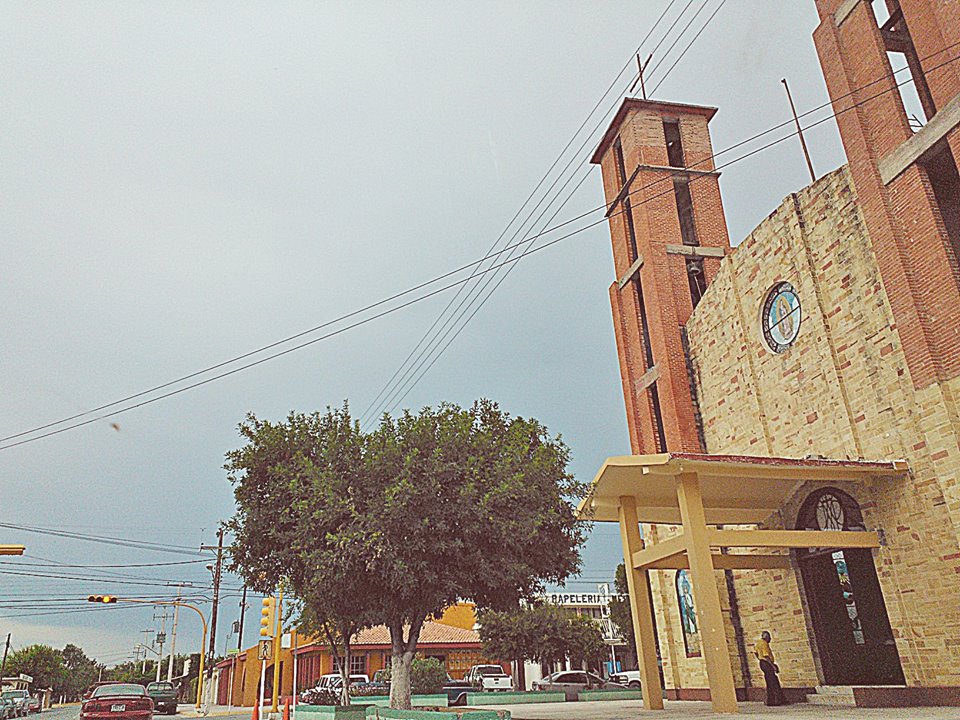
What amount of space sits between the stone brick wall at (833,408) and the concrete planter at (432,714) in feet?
27.8

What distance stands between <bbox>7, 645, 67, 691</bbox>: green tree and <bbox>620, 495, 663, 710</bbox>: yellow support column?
95.0 metres

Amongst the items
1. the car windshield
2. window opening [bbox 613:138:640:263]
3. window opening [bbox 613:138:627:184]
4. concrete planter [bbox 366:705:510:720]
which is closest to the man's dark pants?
concrete planter [bbox 366:705:510:720]

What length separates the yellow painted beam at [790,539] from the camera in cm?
1512

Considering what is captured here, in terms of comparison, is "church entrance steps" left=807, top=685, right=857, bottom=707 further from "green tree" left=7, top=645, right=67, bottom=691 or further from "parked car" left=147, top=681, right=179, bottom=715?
"green tree" left=7, top=645, right=67, bottom=691

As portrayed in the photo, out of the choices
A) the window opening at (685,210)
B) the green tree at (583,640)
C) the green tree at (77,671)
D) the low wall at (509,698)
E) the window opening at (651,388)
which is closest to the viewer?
the window opening at (651,388)

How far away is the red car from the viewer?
74.8 ft

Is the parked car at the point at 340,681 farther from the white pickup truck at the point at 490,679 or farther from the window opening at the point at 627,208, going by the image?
the window opening at the point at 627,208

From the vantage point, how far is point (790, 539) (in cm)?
1538

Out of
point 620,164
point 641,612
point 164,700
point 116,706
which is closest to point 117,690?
point 116,706

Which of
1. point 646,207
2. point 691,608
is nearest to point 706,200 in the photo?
point 646,207

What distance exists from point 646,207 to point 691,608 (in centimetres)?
1384

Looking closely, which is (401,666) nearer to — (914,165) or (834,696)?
(834,696)

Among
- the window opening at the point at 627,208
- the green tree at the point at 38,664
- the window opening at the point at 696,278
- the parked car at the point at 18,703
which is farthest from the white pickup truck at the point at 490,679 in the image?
the green tree at the point at 38,664

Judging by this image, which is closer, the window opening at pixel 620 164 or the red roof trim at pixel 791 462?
the red roof trim at pixel 791 462
